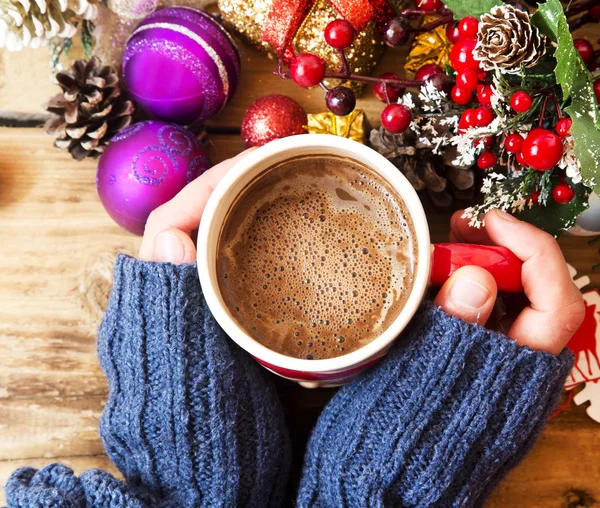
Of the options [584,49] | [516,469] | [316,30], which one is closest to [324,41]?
[316,30]

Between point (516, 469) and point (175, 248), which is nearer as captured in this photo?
point (175, 248)

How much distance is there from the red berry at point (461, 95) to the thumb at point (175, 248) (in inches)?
14.9

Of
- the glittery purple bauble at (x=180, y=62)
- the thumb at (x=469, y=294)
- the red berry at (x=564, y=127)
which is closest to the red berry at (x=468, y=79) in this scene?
the red berry at (x=564, y=127)

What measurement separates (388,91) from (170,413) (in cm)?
50

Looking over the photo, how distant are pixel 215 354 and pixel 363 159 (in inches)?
12.1

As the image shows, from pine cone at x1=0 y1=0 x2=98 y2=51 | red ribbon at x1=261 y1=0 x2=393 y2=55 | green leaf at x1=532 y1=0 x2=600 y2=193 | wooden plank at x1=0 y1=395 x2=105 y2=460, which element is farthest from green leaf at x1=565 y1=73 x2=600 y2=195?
wooden plank at x1=0 y1=395 x2=105 y2=460

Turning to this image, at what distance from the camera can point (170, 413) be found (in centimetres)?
75

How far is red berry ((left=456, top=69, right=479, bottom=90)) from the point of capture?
68cm

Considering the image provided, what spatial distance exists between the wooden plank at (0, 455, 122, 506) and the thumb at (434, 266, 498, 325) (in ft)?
1.86

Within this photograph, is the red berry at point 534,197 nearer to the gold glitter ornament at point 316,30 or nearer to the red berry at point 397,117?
the red berry at point 397,117

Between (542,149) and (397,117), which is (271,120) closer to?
(397,117)

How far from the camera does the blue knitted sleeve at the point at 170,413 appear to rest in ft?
2.45

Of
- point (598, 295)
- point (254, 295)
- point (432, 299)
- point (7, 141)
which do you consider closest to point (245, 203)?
point (254, 295)

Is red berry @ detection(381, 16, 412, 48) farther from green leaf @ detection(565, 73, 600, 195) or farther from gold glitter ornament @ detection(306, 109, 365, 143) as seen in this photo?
green leaf @ detection(565, 73, 600, 195)
